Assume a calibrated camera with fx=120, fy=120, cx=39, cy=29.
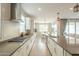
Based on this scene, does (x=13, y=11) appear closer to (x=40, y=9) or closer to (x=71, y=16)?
(x=40, y=9)

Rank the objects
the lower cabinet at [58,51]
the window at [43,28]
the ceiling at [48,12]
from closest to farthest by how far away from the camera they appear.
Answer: the lower cabinet at [58,51]
the ceiling at [48,12]
the window at [43,28]

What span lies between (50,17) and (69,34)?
0.46 meters

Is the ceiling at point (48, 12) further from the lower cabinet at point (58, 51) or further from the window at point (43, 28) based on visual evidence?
the lower cabinet at point (58, 51)

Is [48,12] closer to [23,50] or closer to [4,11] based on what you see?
[23,50]

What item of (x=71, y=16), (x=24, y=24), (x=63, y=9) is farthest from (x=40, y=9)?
(x=24, y=24)

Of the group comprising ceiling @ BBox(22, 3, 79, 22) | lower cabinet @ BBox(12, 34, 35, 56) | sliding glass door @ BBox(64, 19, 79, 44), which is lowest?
lower cabinet @ BBox(12, 34, 35, 56)

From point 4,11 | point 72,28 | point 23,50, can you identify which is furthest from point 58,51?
point 4,11

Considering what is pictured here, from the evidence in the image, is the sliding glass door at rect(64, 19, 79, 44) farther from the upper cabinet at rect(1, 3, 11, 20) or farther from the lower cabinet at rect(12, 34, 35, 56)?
the upper cabinet at rect(1, 3, 11, 20)

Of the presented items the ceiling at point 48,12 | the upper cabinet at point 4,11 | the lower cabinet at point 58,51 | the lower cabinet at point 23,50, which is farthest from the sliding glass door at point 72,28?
the upper cabinet at point 4,11

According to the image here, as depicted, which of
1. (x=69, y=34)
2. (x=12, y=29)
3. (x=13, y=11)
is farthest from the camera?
(x=13, y=11)

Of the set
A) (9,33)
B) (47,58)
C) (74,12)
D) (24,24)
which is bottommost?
(47,58)

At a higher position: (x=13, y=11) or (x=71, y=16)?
(x=13, y=11)

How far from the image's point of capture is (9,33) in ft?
8.05

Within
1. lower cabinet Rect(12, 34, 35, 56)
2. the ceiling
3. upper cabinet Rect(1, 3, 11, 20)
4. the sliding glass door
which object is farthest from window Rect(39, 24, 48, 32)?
upper cabinet Rect(1, 3, 11, 20)
